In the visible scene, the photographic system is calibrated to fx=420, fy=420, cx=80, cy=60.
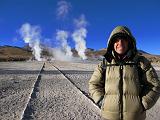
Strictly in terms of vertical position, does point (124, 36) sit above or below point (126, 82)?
above

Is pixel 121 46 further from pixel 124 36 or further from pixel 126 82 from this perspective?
pixel 126 82

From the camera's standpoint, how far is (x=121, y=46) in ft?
18.0

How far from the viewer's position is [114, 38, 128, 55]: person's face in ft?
17.9

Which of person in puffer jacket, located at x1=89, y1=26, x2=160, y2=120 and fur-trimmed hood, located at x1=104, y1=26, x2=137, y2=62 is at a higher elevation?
fur-trimmed hood, located at x1=104, y1=26, x2=137, y2=62

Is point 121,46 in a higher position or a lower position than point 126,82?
higher

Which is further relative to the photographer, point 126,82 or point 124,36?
point 124,36

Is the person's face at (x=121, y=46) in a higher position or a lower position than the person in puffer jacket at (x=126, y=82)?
higher

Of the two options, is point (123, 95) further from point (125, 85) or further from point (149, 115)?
point (149, 115)

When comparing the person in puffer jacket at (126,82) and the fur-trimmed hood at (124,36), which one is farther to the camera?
the fur-trimmed hood at (124,36)

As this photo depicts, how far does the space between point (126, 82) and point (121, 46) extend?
1.67ft

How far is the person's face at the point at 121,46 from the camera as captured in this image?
17.9 ft

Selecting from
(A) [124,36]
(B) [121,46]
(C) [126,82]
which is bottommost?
(C) [126,82]

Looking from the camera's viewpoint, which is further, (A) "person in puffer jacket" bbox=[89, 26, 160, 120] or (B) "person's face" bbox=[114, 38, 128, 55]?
(B) "person's face" bbox=[114, 38, 128, 55]

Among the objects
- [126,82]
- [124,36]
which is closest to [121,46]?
[124,36]
